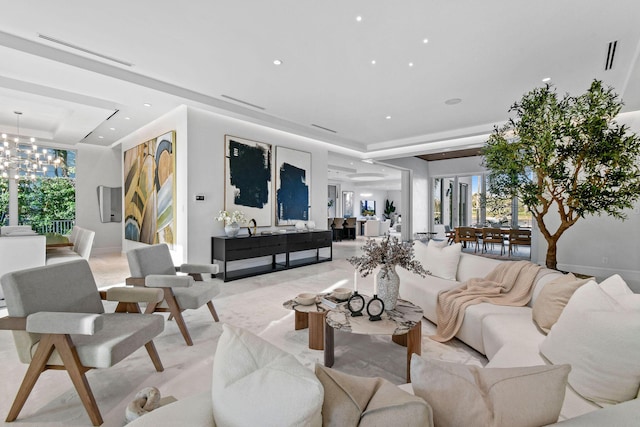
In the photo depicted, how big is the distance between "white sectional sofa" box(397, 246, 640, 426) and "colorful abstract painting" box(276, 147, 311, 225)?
316 cm

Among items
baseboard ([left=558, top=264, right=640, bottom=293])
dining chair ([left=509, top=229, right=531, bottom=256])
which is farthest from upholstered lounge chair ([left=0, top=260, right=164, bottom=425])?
dining chair ([left=509, top=229, right=531, bottom=256])

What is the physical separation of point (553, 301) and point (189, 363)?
278 centimetres

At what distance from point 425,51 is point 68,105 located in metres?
5.49

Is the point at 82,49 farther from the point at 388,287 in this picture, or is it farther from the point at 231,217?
the point at 388,287

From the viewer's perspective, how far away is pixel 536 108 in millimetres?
3094

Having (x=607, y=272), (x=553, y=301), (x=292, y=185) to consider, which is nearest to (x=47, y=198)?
(x=292, y=185)

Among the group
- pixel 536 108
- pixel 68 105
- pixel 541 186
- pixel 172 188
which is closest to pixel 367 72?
pixel 536 108

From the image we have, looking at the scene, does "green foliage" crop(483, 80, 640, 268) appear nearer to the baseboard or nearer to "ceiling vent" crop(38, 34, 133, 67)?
the baseboard

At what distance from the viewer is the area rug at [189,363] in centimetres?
193

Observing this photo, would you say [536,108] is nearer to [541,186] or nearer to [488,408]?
[541,186]

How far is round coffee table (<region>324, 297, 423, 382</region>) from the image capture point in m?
2.15

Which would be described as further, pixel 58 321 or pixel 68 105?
pixel 68 105

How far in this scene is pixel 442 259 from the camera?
3.86 m

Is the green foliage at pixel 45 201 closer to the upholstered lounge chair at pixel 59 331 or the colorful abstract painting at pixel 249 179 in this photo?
the colorful abstract painting at pixel 249 179
